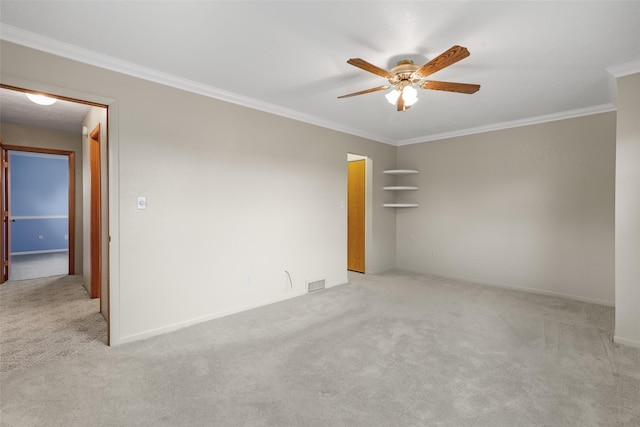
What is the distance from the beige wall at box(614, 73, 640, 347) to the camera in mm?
2680

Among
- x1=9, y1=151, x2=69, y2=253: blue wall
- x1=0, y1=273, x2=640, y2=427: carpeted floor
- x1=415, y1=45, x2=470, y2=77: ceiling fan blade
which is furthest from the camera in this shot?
x1=9, y1=151, x2=69, y2=253: blue wall

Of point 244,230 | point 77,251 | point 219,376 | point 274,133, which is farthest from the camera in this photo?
point 77,251

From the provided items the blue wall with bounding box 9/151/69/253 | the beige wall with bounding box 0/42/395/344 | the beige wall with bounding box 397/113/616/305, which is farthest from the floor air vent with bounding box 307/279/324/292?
the blue wall with bounding box 9/151/69/253

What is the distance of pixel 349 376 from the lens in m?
2.23


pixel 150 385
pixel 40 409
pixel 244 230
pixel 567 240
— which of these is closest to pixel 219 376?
pixel 150 385

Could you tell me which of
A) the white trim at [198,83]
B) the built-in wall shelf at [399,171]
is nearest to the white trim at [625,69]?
the white trim at [198,83]

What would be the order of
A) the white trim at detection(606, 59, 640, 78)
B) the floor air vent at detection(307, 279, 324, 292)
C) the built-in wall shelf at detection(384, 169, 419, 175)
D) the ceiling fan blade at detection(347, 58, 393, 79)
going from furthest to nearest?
the built-in wall shelf at detection(384, 169, 419, 175)
the floor air vent at detection(307, 279, 324, 292)
the white trim at detection(606, 59, 640, 78)
the ceiling fan blade at detection(347, 58, 393, 79)

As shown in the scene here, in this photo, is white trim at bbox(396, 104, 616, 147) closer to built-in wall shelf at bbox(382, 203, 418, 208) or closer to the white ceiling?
the white ceiling

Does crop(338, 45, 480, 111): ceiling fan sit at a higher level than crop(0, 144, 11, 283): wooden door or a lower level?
higher

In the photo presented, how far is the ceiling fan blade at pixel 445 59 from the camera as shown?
6.32 feet

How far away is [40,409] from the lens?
1.85 meters

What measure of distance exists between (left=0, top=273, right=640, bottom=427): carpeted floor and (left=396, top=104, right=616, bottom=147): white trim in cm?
257

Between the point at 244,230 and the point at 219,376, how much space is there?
1721 mm

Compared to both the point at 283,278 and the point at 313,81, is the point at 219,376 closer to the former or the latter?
the point at 283,278
